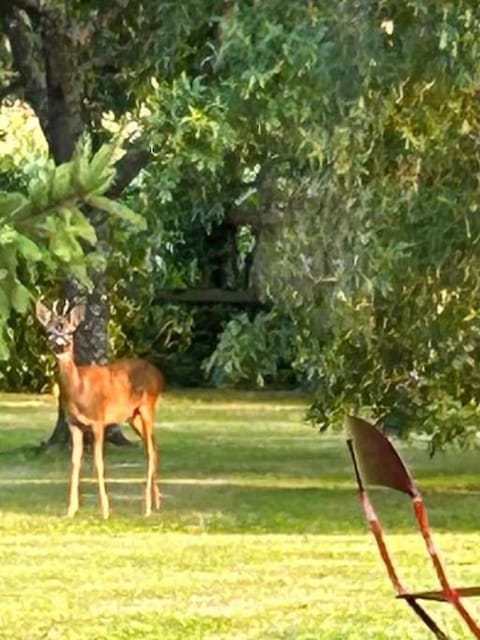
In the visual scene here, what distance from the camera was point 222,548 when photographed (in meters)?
14.5

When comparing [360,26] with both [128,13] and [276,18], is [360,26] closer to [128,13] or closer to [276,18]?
[276,18]

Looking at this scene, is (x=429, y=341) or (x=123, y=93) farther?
(x=123, y=93)

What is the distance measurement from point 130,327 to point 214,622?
23.8 meters

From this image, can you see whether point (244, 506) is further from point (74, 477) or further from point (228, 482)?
point (228, 482)

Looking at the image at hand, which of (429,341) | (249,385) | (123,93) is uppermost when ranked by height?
(123,93)

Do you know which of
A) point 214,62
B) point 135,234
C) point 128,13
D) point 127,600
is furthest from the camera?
point 128,13

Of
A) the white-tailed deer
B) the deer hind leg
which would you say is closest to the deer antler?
the white-tailed deer

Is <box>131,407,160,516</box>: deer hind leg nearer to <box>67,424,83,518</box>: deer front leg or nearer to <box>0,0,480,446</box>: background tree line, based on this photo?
<box>67,424,83,518</box>: deer front leg

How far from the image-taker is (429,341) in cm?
1664

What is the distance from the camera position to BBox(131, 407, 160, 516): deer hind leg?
17.0m

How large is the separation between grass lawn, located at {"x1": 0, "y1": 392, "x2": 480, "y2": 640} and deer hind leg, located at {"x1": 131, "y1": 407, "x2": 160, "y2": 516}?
0.52ft

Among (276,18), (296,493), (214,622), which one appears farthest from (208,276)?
(214,622)

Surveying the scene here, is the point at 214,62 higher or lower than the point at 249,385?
higher

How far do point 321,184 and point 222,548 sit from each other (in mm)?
2375
